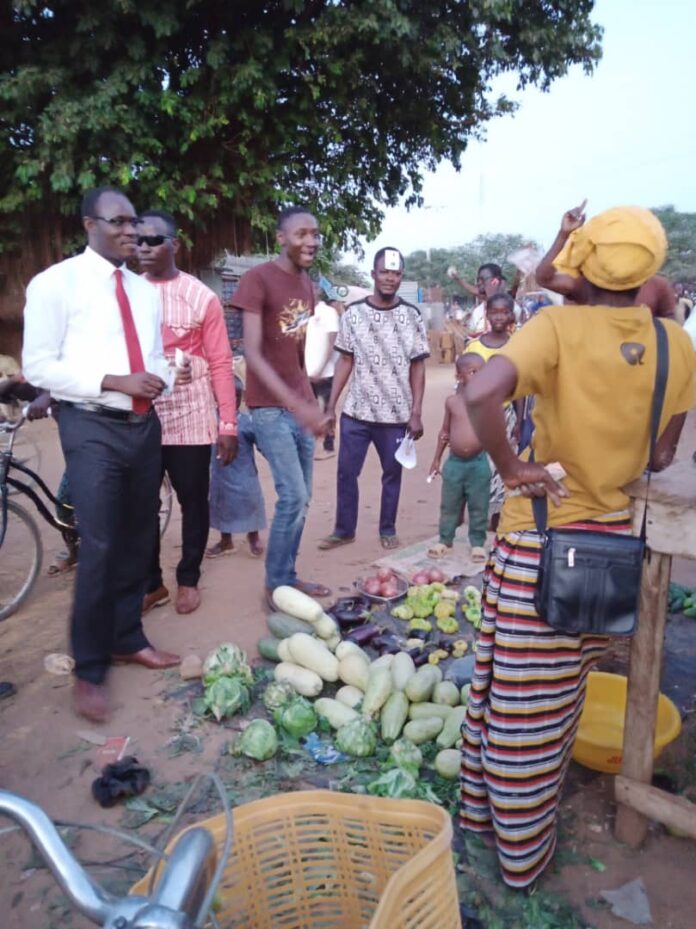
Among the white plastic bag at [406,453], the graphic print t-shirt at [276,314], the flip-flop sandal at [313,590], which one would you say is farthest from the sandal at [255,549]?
the graphic print t-shirt at [276,314]

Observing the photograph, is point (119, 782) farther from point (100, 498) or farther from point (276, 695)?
point (100, 498)

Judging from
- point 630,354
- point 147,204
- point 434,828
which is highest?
point 147,204

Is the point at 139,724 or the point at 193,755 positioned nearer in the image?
the point at 193,755

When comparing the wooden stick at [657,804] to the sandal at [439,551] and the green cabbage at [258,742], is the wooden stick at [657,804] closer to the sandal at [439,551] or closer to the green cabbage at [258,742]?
the green cabbage at [258,742]

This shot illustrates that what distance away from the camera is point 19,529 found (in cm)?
431

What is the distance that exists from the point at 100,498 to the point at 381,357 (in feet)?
8.42

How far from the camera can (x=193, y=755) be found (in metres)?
2.92

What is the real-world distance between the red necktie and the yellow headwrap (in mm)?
1943

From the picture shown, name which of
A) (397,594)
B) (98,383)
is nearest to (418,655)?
(397,594)

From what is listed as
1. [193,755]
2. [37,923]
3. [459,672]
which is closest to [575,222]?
[459,672]

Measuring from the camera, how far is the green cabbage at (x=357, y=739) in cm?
284

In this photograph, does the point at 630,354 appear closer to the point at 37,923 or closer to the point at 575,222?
the point at 575,222

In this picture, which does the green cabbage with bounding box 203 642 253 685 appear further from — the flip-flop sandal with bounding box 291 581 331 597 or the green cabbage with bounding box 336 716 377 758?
the flip-flop sandal with bounding box 291 581 331 597

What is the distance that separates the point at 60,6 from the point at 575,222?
895 centimetres
